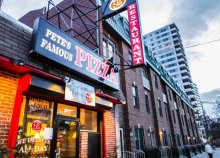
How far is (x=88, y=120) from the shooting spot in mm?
7656

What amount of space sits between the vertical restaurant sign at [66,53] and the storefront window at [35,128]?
4.80 feet

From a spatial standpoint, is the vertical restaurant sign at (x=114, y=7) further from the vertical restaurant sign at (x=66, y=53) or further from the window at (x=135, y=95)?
the window at (x=135, y=95)

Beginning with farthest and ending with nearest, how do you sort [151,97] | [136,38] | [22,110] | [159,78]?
[159,78], [151,97], [136,38], [22,110]

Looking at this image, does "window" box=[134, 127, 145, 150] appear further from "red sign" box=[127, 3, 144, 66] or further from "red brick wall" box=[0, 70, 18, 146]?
"red brick wall" box=[0, 70, 18, 146]

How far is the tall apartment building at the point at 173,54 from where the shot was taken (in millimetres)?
95188

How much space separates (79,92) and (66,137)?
1.60m

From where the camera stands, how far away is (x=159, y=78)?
21.9 m

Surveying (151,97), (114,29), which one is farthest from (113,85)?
(151,97)

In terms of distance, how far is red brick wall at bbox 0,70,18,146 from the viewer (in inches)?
181

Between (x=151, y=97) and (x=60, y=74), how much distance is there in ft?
43.4

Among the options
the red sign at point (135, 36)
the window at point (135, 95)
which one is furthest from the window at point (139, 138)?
the red sign at point (135, 36)

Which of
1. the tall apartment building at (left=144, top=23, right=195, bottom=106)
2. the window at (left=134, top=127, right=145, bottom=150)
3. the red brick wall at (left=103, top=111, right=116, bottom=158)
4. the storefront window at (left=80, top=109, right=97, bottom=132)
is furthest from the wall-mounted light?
the tall apartment building at (left=144, top=23, right=195, bottom=106)

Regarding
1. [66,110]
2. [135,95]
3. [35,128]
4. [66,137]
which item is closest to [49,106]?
[66,110]

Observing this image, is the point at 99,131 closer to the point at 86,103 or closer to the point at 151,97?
the point at 86,103
